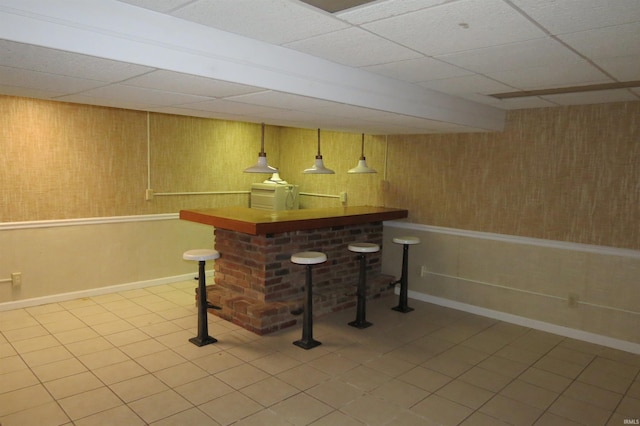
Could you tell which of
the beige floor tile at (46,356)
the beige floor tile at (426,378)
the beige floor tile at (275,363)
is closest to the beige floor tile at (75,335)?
the beige floor tile at (46,356)

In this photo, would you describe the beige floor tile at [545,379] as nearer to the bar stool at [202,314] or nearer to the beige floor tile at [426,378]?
the beige floor tile at [426,378]

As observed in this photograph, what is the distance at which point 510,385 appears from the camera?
3.32m

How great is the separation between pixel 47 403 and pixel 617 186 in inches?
192

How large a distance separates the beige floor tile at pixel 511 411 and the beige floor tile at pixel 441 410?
16 centimetres

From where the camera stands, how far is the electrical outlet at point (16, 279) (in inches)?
183

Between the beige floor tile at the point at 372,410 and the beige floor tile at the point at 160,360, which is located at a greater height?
the beige floor tile at the point at 160,360

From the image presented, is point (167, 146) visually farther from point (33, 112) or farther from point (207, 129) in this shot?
point (33, 112)

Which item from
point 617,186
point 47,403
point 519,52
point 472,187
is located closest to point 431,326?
point 472,187

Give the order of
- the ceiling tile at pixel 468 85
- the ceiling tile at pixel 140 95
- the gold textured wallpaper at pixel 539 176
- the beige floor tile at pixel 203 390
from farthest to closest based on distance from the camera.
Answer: the gold textured wallpaper at pixel 539 176, the ceiling tile at pixel 468 85, the beige floor tile at pixel 203 390, the ceiling tile at pixel 140 95

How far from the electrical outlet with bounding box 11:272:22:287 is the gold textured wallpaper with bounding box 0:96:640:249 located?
0.57m

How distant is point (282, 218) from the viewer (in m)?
4.45

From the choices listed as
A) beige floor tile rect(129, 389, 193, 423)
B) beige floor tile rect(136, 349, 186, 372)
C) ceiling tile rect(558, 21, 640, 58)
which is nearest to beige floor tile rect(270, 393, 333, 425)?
beige floor tile rect(129, 389, 193, 423)

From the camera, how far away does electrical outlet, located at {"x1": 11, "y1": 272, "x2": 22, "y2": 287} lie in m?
4.64

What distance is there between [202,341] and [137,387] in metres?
0.83
